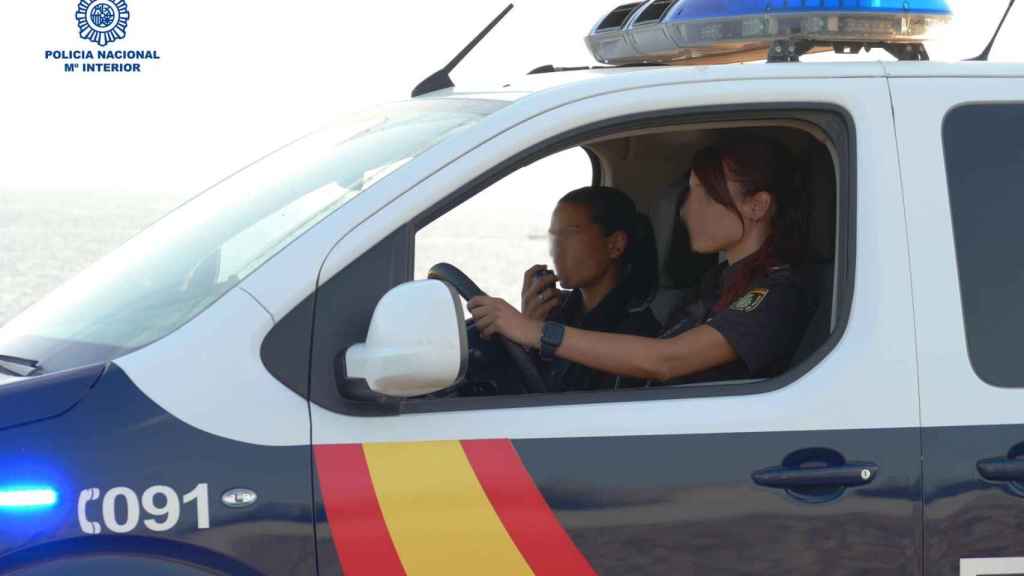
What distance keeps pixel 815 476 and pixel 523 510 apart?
510mm

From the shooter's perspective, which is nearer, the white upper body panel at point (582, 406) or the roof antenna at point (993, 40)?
the white upper body panel at point (582, 406)

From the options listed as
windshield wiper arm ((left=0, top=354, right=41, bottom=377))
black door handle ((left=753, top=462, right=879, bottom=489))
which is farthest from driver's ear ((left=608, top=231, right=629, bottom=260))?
windshield wiper arm ((left=0, top=354, right=41, bottom=377))

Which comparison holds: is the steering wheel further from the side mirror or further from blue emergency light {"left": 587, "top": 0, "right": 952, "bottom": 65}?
blue emergency light {"left": 587, "top": 0, "right": 952, "bottom": 65}

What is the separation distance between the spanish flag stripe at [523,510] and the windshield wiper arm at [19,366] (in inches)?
30.6

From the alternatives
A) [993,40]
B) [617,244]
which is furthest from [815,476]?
[617,244]

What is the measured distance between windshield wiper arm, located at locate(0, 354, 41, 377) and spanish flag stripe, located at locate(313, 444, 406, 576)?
1.80ft

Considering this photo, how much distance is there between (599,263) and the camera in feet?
12.9

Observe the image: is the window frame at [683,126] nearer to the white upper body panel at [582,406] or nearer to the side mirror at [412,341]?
the white upper body panel at [582,406]

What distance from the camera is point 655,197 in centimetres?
423

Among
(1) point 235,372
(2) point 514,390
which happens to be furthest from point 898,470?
(1) point 235,372

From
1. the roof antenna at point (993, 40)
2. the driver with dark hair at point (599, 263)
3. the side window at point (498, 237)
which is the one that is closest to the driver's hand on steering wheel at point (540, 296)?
the driver with dark hair at point (599, 263)

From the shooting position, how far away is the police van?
2639 millimetres

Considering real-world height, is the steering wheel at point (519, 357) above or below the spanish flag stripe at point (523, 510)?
above

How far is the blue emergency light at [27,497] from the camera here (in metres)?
2.58
